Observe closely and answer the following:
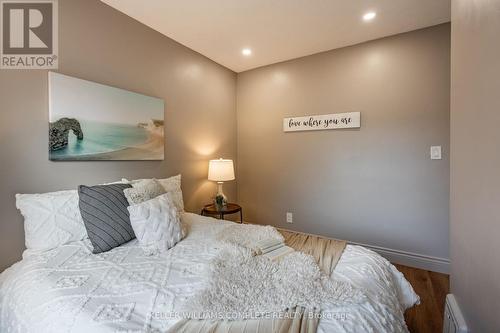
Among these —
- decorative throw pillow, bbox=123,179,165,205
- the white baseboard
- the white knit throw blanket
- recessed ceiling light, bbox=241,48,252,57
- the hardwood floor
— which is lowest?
the hardwood floor

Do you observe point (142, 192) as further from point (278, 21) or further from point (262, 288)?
point (278, 21)

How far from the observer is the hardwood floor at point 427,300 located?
1615 mm

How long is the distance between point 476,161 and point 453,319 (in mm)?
858

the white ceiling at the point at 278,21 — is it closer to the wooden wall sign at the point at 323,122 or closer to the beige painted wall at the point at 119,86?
the beige painted wall at the point at 119,86

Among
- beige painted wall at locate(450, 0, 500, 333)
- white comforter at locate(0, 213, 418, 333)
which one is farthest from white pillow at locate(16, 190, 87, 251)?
beige painted wall at locate(450, 0, 500, 333)

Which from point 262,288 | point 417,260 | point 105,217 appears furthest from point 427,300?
point 105,217

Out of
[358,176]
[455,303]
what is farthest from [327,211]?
[455,303]

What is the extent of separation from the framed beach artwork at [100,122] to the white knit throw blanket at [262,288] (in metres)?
1.42

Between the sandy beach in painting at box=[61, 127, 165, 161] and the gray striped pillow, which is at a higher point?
the sandy beach in painting at box=[61, 127, 165, 161]

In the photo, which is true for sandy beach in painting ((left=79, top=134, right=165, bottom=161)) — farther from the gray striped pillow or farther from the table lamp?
the table lamp

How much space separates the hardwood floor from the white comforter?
522mm

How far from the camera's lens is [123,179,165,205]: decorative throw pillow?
1.57 meters

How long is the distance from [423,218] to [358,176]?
0.75 metres

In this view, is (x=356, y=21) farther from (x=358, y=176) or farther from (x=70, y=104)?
(x=70, y=104)
